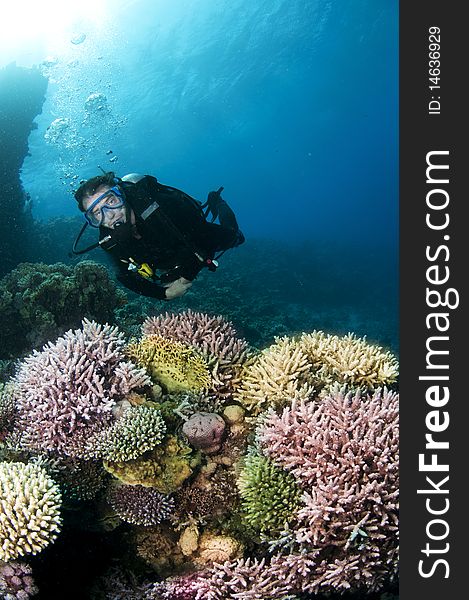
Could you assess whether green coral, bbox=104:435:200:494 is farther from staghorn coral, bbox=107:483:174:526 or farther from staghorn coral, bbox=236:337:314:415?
staghorn coral, bbox=236:337:314:415

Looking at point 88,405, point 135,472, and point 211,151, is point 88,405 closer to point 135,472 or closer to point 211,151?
point 135,472

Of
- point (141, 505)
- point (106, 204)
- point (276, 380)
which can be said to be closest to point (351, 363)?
point (276, 380)

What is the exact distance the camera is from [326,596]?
3381 millimetres

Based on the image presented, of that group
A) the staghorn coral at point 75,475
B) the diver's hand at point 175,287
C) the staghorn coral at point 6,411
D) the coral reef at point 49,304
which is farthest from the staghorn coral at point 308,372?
the coral reef at point 49,304

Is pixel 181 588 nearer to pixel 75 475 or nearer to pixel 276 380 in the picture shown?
pixel 75 475

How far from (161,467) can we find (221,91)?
5508cm

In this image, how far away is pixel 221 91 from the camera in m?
50.9

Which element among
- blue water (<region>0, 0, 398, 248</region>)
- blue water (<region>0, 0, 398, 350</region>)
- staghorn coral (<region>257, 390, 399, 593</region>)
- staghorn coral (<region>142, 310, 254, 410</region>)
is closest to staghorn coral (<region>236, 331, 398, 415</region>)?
staghorn coral (<region>142, 310, 254, 410</region>)

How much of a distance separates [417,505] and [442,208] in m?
2.00

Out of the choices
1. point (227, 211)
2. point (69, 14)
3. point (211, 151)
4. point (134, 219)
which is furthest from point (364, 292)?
point (211, 151)

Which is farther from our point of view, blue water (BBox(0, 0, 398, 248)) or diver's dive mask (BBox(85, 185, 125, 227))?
blue water (BBox(0, 0, 398, 248))

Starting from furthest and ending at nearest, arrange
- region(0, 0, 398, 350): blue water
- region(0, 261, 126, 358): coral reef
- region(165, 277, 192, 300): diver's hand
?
region(0, 0, 398, 350): blue water, region(0, 261, 126, 358): coral reef, region(165, 277, 192, 300): diver's hand

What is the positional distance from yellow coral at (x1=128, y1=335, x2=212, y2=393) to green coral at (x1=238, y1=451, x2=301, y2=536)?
123 centimetres

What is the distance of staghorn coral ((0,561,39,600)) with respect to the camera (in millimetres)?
2852
